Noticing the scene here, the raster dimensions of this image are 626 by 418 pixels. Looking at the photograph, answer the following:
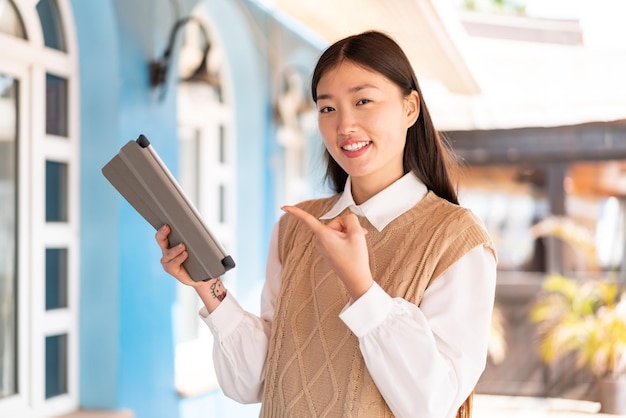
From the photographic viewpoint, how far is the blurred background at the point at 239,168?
2.68 m

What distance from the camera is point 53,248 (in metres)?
2.80

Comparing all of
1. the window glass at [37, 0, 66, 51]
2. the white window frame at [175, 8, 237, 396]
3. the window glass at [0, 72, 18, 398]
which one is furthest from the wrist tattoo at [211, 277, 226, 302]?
the white window frame at [175, 8, 237, 396]

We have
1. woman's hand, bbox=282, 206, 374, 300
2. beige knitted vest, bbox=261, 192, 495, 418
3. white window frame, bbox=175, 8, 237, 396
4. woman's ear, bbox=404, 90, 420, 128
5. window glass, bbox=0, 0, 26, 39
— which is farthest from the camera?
white window frame, bbox=175, 8, 237, 396

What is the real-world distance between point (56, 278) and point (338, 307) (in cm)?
184

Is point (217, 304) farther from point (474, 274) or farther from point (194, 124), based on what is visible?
point (194, 124)

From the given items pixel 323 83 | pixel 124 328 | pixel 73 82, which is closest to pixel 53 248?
pixel 124 328

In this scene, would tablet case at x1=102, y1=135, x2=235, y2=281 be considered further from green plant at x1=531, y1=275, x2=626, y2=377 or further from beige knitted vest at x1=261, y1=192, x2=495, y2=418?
green plant at x1=531, y1=275, x2=626, y2=377

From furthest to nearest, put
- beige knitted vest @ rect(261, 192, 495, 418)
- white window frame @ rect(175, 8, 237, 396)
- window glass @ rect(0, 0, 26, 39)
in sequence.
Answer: white window frame @ rect(175, 8, 237, 396), window glass @ rect(0, 0, 26, 39), beige knitted vest @ rect(261, 192, 495, 418)

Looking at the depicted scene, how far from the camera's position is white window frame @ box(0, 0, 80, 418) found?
260 centimetres

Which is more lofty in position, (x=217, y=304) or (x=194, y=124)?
(x=194, y=124)

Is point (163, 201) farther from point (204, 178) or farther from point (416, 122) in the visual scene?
point (204, 178)

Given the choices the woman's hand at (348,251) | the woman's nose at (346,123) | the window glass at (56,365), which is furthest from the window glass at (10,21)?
the woman's hand at (348,251)

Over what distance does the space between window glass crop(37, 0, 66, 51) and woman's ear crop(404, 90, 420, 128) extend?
1850 millimetres

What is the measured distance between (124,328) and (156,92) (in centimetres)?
98
